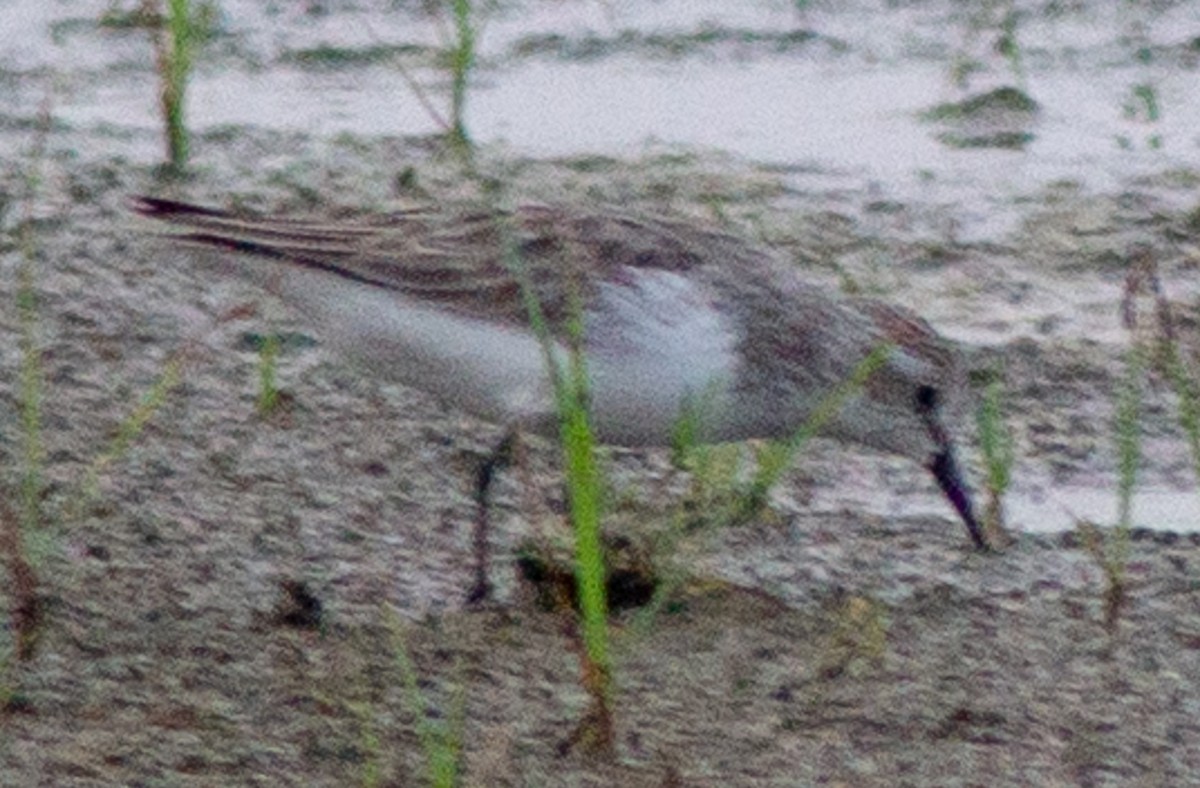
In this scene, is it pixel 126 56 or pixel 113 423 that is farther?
pixel 126 56

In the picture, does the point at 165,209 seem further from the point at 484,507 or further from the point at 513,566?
the point at 513,566

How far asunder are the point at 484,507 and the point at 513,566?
0.12 meters

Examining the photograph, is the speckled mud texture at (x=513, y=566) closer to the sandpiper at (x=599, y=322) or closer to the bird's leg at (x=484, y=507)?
the bird's leg at (x=484, y=507)

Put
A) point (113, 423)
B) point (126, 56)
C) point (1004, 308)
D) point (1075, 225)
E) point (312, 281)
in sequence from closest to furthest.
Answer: point (312, 281) < point (113, 423) < point (1004, 308) < point (1075, 225) < point (126, 56)

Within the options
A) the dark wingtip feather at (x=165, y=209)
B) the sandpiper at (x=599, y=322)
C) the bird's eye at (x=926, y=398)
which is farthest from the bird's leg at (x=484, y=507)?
the bird's eye at (x=926, y=398)

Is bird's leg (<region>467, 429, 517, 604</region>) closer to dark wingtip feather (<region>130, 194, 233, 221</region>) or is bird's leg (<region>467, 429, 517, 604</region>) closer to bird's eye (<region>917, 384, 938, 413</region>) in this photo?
dark wingtip feather (<region>130, 194, 233, 221</region>)

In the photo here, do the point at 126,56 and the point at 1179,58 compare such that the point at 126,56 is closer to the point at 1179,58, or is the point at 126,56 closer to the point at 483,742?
the point at 1179,58

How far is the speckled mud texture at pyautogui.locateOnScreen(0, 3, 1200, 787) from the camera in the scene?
14.7 feet

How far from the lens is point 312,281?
5484mm

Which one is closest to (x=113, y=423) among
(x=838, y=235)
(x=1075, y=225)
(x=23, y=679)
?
(x=23, y=679)

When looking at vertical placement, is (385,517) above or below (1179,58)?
below

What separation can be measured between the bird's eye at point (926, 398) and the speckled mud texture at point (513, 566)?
21cm

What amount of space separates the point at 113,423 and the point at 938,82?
372cm

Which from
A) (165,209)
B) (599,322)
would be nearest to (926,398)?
(599,322)
